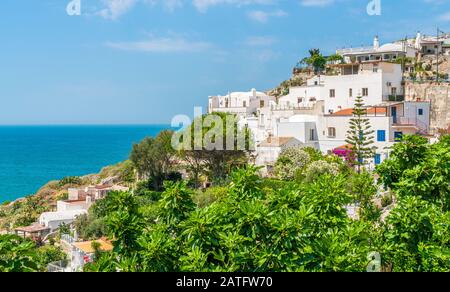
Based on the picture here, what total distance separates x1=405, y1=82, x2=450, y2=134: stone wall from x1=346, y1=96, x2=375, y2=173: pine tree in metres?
7.02

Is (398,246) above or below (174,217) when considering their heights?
below

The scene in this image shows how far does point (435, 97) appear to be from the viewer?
37.1 m

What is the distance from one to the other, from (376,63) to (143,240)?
113ft

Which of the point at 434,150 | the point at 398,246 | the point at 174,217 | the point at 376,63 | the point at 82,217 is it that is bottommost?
the point at 82,217

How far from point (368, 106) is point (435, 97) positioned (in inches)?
230

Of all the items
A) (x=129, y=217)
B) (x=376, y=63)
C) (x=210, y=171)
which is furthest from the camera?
(x=376, y=63)

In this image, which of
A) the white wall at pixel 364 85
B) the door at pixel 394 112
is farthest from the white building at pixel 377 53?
the door at pixel 394 112

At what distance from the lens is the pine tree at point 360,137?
95.7 feet

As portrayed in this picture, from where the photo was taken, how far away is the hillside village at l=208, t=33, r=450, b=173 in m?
32.7

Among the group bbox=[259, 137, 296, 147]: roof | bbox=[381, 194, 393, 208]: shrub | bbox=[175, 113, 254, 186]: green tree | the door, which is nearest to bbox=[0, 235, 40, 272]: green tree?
bbox=[381, 194, 393, 208]: shrub
